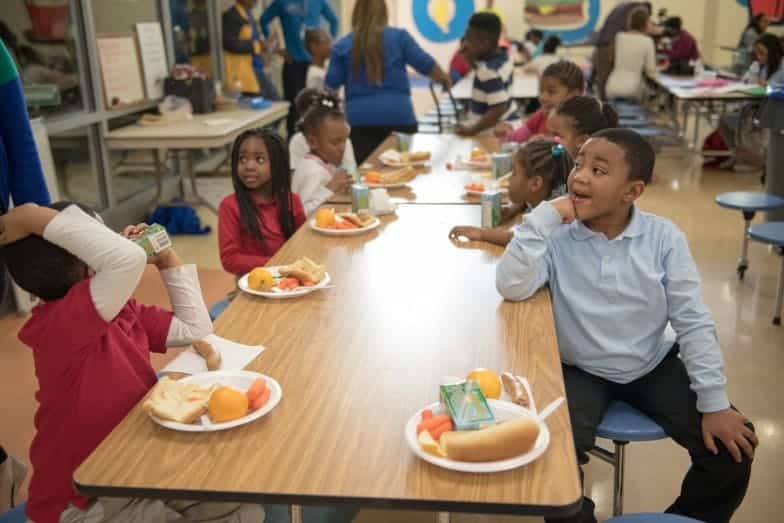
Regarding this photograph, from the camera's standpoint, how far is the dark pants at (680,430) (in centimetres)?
186

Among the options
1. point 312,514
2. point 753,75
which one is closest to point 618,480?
point 312,514

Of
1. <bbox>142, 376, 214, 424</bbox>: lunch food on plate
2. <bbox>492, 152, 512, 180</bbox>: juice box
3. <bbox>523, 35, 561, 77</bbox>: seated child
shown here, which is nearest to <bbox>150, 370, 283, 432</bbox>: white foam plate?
<bbox>142, 376, 214, 424</bbox>: lunch food on plate

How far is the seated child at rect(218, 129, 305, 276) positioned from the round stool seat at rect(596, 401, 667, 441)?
135 cm

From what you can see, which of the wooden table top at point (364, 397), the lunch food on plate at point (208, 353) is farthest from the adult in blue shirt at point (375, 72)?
the lunch food on plate at point (208, 353)

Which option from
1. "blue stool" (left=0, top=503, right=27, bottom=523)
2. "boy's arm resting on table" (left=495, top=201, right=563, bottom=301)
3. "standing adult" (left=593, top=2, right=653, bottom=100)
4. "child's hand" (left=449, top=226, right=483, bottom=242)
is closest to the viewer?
"blue stool" (left=0, top=503, right=27, bottom=523)

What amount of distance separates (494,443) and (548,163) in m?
1.52

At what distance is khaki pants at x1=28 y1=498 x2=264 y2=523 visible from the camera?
1439 millimetres

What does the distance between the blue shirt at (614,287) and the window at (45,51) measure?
359 centimetres

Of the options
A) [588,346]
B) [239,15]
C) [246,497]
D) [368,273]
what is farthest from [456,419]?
[239,15]

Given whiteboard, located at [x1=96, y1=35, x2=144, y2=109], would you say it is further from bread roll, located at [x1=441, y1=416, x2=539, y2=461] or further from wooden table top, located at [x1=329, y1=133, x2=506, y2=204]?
bread roll, located at [x1=441, y1=416, x2=539, y2=461]

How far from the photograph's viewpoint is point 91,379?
1507mm

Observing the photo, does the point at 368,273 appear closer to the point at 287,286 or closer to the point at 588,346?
the point at 287,286

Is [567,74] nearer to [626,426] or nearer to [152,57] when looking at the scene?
[626,426]

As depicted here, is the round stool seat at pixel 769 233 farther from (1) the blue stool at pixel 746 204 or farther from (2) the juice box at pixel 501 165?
(2) the juice box at pixel 501 165
